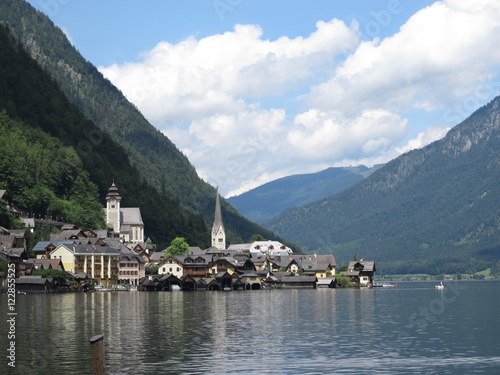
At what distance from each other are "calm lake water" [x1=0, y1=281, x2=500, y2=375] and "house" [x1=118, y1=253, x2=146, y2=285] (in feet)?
276

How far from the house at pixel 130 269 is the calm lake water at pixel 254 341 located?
83995mm

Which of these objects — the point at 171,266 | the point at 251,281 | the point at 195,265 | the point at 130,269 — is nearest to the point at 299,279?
the point at 251,281

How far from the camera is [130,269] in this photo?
582ft

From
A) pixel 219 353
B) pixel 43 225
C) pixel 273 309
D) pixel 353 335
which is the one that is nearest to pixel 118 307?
pixel 273 309

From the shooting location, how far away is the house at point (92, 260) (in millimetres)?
161000

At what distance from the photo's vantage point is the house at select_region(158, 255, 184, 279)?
186 m

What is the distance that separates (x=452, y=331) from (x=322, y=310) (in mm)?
28705

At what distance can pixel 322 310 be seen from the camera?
314 feet

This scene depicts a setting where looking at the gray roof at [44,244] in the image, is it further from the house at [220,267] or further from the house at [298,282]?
the house at [298,282]

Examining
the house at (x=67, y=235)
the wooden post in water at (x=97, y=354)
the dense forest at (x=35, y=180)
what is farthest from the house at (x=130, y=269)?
the wooden post in water at (x=97, y=354)

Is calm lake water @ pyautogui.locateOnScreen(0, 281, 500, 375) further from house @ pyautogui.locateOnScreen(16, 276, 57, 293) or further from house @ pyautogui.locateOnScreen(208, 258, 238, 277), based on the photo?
house @ pyautogui.locateOnScreen(208, 258, 238, 277)

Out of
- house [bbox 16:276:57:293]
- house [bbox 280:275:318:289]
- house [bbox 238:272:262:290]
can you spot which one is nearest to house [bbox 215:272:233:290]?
house [bbox 238:272:262:290]

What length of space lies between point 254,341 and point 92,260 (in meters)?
113

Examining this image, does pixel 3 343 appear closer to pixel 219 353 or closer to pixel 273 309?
pixel 219 353
